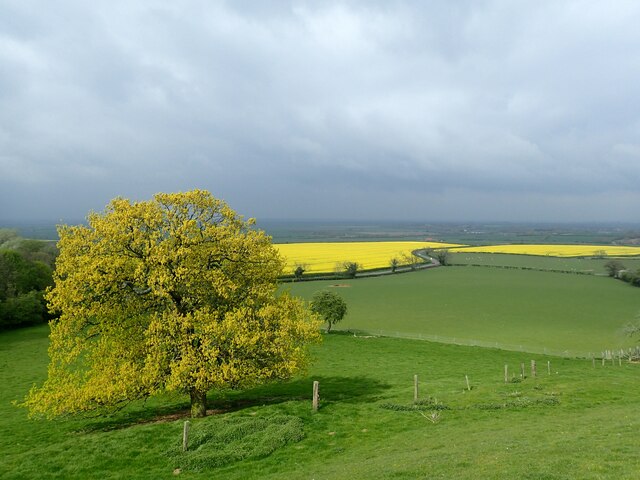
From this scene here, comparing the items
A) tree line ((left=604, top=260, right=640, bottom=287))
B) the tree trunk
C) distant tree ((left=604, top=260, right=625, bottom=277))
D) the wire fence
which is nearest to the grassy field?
the tree trunk

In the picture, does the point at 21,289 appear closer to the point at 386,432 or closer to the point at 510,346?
the point at 386,432

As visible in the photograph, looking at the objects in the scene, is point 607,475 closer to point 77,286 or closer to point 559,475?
point 559,475

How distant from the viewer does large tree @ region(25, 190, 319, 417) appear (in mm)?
23031

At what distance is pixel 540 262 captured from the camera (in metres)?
170

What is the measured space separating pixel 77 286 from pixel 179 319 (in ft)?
18.9

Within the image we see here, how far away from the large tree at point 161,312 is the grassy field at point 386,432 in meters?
2.70

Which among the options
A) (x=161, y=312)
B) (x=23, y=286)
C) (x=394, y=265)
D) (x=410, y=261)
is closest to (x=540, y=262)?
(x=410, y=261)

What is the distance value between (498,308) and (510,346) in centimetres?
3347

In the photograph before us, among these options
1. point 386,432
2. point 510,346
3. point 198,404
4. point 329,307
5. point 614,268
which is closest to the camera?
point 386,432

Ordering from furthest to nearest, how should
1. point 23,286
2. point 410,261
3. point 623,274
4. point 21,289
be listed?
point 410,261 < point 623,274 < point 23,286 < point 21,289

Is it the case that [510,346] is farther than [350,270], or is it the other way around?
[350,270]

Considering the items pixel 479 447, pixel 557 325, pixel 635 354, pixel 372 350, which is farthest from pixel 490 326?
pixel 479 447

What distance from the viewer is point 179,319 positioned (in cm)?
2381

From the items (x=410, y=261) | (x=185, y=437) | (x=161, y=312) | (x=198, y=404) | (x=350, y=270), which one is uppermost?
(x=161, y=312)
